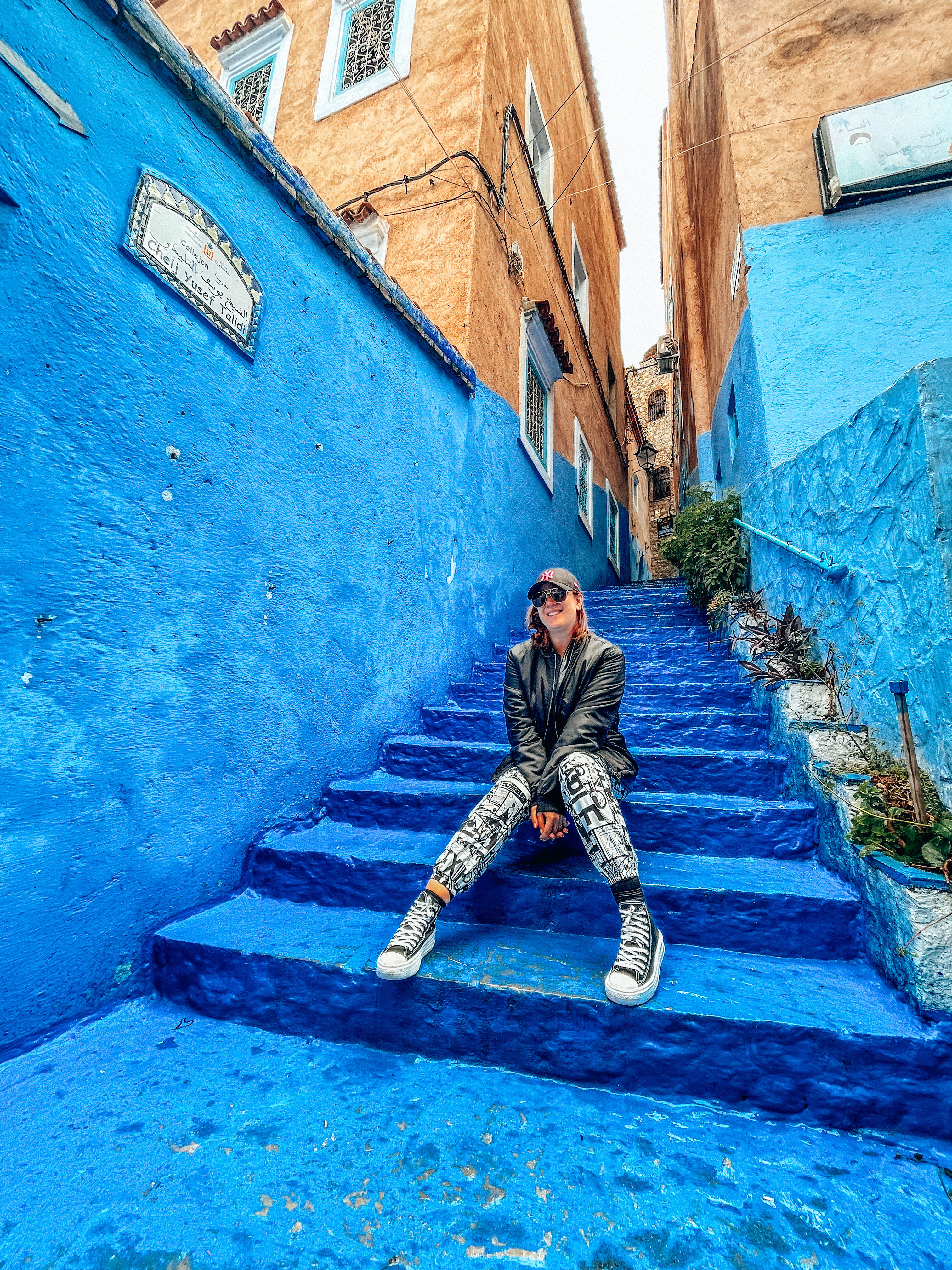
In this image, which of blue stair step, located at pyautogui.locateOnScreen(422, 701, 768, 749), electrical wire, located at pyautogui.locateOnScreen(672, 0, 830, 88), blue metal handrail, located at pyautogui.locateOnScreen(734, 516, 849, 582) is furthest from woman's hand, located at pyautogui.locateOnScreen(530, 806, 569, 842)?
electrical wire, located at pyautogui.locateOnScreen(672, 0, 830, 88)

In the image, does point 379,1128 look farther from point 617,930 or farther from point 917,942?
point 917,942

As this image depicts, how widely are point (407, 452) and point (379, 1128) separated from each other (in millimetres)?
3617

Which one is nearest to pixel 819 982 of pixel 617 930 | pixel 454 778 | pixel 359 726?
pixel 617 930

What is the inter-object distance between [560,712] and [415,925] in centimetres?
104

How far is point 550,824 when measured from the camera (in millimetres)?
2197

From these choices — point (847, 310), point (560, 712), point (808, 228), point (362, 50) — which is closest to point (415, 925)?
point (560, 712)

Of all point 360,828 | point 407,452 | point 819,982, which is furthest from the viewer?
point 407,452

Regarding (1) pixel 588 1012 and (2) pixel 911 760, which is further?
(2) pixel 911 760

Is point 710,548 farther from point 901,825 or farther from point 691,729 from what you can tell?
point 901,825

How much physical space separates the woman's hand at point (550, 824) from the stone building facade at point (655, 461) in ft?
55.0

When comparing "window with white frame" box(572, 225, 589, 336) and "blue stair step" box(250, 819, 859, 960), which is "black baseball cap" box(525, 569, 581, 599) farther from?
"window with white frame" box(572, 225, 589, 336)

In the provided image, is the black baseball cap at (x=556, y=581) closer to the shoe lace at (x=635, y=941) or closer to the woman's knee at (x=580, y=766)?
the woman's knee at (x=580, y=766)

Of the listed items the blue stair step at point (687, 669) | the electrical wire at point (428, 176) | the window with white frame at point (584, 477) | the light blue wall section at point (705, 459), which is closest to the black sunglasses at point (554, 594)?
the blue stair step at point (687, 669)

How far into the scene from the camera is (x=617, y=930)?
213cm
